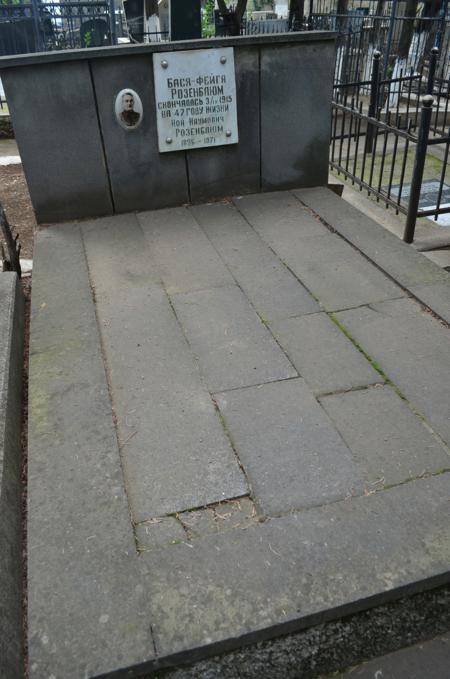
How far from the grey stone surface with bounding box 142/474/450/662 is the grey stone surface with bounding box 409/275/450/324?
1.57 m

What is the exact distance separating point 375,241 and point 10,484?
3.34m

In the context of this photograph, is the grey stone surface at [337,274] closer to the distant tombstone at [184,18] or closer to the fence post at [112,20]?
the distant tombstone at [184,18]

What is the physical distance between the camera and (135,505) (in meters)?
2.34

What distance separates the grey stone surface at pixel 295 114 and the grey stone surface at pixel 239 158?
0.08 meters

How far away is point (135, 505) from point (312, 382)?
119 centimetres

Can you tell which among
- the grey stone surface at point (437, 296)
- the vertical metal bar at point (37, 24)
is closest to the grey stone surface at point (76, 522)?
the grey stone surface at point (437, 296)

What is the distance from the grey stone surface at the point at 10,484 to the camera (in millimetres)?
1859

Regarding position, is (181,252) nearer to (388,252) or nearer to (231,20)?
(388,252)

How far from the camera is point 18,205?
23.2ft

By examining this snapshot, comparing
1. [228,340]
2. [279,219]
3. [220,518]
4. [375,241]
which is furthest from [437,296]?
[220,518]

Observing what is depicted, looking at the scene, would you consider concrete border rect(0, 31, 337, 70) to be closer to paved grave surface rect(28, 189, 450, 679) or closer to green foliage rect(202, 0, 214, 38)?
paved grave surface rect(28, 189, 450, 679)

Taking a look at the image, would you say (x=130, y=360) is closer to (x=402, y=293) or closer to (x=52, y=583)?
(x=52, y=583)

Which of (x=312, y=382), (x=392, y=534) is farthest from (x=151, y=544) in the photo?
(x=312, y=382)

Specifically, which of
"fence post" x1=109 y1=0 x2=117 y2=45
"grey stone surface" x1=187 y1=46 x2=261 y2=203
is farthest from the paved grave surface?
"fence post" x1=109 y1=0 x2=117 y2=45
